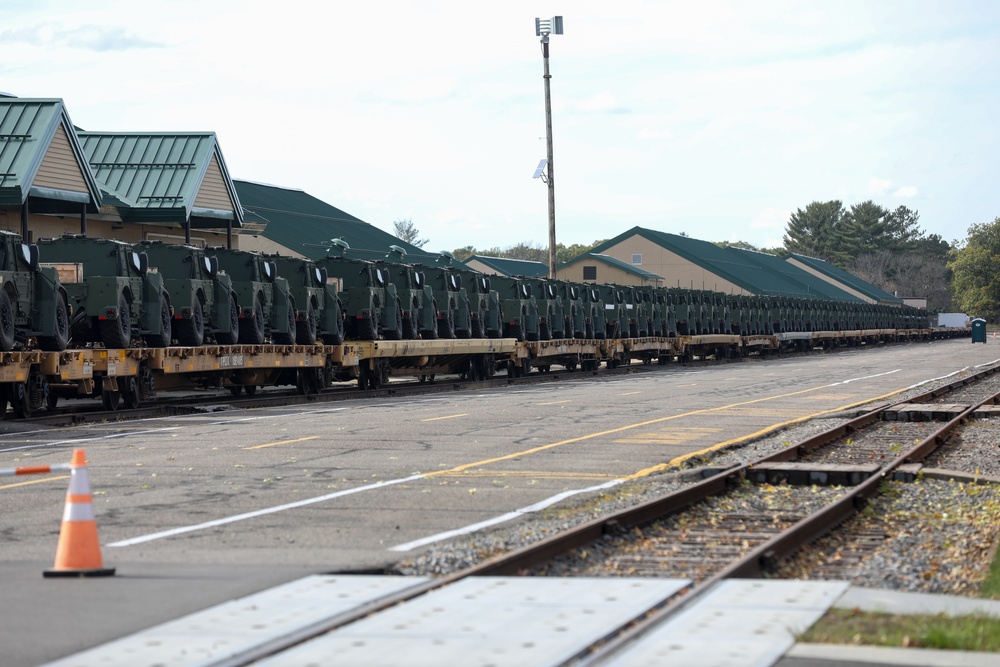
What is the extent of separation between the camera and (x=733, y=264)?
111125 mm

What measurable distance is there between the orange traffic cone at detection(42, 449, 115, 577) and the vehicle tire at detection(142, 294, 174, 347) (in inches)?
652

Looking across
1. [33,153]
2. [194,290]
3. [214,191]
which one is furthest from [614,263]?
[194,290]

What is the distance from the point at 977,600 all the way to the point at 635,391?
23438 mm

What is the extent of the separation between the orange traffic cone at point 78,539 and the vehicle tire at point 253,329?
19.8 meters

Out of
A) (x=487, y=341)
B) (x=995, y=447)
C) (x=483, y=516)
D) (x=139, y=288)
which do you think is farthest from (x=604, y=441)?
(x=487, y=341)

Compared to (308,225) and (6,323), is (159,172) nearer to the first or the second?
(308,225)

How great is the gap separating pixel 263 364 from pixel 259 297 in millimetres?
1791

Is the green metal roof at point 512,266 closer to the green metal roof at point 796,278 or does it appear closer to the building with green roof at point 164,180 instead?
the green metal roof at point 796,278

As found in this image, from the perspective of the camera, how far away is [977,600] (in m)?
7.63

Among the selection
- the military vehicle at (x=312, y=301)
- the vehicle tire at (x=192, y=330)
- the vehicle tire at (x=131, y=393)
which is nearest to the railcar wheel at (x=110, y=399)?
the vehicle tire at (x=131, y=393)

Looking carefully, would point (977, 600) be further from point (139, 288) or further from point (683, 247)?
point (683, 247)

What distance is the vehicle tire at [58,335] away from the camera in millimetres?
21812

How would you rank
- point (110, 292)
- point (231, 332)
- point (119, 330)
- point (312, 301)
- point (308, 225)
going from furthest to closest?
point (308, 225) < point (312, 301) < point (231, 332) < point (110, 292) < point (119, 330)

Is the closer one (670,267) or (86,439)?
(86,439)
